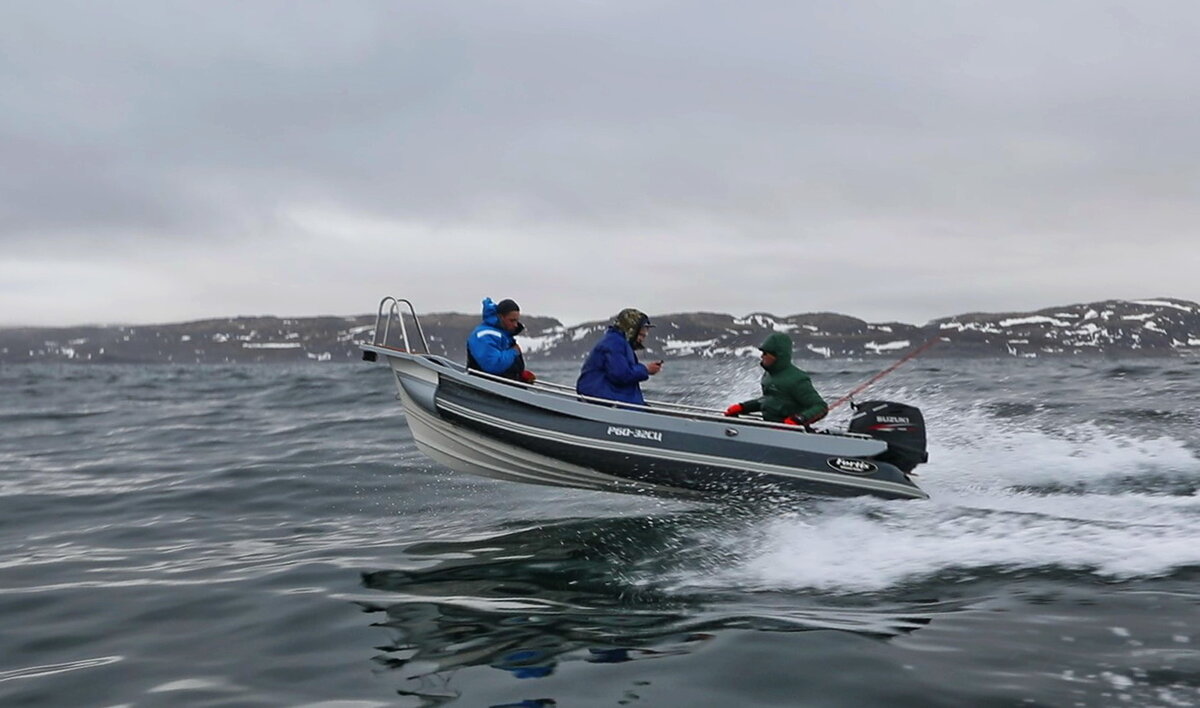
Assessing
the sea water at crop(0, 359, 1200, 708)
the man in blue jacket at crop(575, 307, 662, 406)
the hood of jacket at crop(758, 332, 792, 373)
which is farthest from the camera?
the hood of jacket at crop(758, 332, 792, 373)

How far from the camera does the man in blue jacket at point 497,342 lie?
34.5 feet

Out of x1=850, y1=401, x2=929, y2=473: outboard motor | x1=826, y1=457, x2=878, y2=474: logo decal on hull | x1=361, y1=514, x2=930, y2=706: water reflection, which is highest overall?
x1=850, y1=401, x2=929, y2=473: outboard motor

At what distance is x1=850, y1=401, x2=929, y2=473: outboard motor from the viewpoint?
33.8 ft

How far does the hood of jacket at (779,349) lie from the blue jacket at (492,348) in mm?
2992

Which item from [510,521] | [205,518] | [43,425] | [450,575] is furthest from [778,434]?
[43,425]

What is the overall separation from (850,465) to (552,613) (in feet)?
15.7

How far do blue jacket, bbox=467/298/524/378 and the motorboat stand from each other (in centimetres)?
24

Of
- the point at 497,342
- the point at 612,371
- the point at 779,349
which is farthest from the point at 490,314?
the point at 779,349

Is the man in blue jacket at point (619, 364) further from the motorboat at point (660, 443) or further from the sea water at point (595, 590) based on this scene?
the sea water at point (595, 590)

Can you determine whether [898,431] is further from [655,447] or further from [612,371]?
[612,371]

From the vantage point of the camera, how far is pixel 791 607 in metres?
6.38

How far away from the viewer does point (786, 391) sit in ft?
34.8

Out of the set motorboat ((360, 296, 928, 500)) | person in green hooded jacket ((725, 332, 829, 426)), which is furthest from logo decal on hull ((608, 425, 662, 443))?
person in green hooded jacket ((725, 332, 829, 426))

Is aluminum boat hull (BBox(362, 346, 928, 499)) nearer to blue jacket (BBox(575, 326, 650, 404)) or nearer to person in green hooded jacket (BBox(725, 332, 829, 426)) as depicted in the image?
blue jacket (BBox(575, 326, 650, 404))
